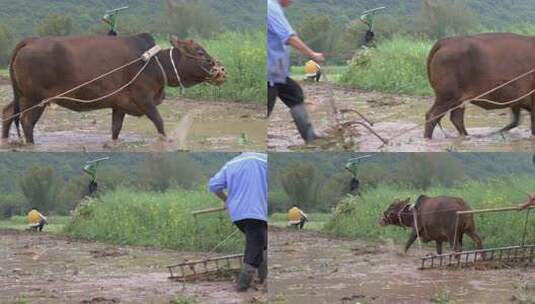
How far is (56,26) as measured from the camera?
9406 mm

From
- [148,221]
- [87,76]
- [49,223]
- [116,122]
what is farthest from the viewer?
[148,221]

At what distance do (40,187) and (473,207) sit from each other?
3117 mm

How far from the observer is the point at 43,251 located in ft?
31.6

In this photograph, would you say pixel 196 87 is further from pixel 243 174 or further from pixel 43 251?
pixel 43 251

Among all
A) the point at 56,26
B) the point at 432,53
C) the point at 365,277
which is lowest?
the point at 365,277

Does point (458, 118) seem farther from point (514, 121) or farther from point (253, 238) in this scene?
point (253, 238)

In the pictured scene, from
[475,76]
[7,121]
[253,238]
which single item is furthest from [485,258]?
[7,121]

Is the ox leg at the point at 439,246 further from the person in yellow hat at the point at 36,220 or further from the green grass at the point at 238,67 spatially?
the person in yellow hat at the point at 36,220

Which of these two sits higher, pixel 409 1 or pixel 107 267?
pixel 409 1

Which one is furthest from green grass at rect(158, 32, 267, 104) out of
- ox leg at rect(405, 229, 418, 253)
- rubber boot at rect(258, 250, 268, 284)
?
ox leg at rect(405, 229, 418, 253)

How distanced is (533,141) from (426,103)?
0.78m

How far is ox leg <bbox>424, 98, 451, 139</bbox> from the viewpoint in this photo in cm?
921

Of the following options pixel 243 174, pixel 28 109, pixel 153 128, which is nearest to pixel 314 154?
pixel 243 174

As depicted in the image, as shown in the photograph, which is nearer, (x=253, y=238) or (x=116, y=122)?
(x=253, y=238)
